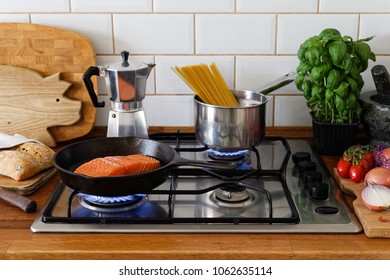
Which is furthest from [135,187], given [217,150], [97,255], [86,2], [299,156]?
[86,2]

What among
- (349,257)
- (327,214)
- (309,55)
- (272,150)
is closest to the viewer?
(349,257)

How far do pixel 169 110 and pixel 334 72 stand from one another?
0.47m

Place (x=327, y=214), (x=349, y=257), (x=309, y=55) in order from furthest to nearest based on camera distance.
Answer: (x=309, y=55) → (x=327, y=214) → (x=349, y=257)

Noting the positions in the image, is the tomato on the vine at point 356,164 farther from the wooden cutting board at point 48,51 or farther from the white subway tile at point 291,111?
the wooden cutting board at point 48,51

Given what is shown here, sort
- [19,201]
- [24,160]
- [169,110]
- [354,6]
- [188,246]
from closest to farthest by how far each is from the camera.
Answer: [188,246] < [19,201] < [24,160] < [354,6] < [169,110]

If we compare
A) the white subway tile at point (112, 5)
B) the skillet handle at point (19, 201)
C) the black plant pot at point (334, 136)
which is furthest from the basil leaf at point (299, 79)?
the skillet handle at point (19, 201)

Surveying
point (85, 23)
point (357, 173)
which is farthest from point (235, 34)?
point (357, 173)

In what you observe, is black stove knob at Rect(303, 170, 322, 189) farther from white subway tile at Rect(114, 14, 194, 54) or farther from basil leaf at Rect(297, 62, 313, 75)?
white subway tile at Rect(114, 14, 194, 54)

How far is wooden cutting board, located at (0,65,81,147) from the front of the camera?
1445 mm

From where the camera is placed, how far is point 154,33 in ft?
4.80

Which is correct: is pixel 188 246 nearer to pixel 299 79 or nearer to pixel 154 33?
pixel 299 79

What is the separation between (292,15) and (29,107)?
72 centimetres

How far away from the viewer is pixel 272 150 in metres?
1.44
